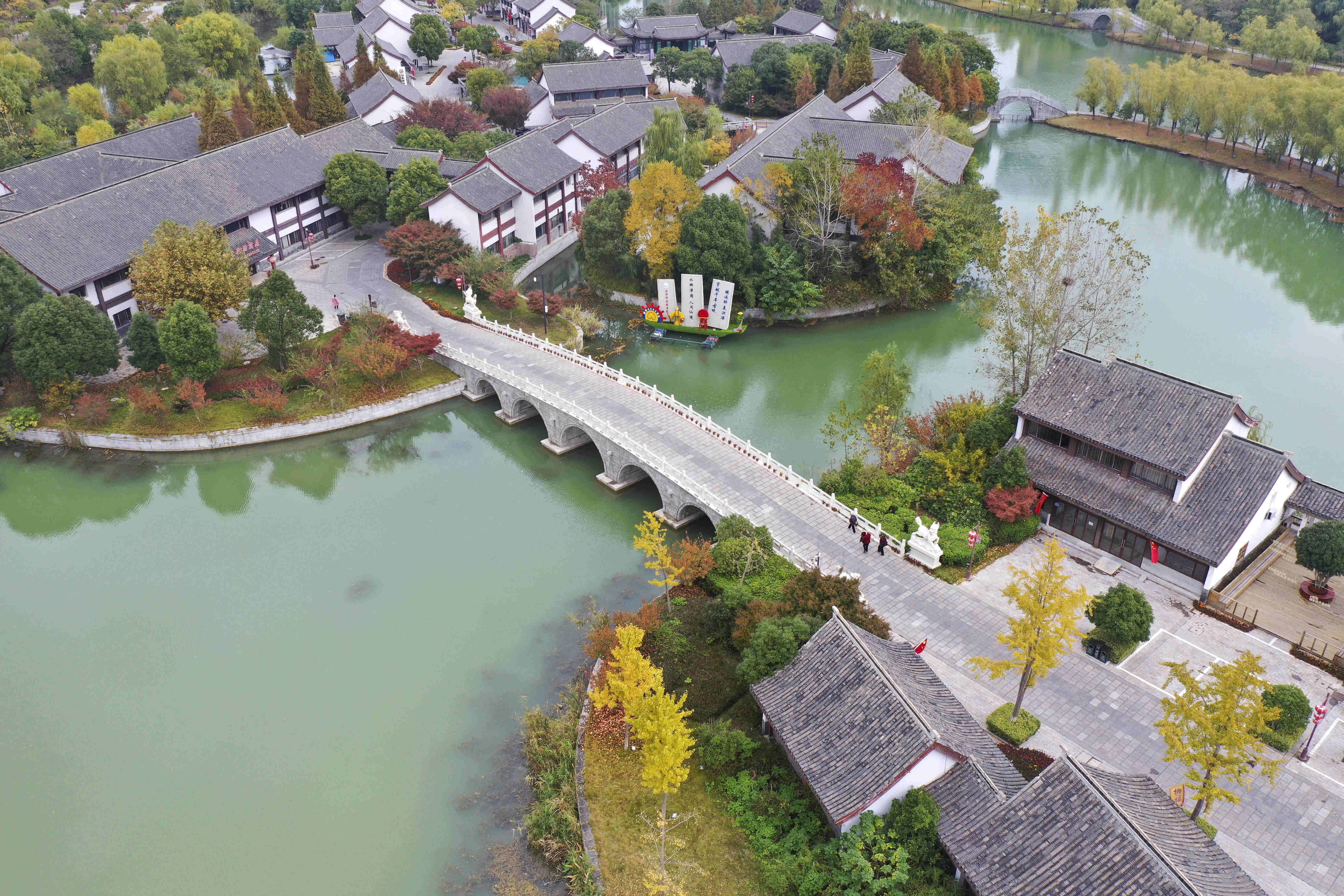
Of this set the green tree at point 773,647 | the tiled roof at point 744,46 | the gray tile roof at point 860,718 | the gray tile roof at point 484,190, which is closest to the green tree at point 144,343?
the gray tile roof at point 484,190

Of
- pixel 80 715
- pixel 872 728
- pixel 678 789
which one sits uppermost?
pixel 872 728

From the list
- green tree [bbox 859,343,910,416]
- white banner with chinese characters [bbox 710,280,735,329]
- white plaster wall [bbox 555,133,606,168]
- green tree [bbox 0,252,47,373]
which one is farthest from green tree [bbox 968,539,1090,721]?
white plaster wall [bbox 555,133,606,168]

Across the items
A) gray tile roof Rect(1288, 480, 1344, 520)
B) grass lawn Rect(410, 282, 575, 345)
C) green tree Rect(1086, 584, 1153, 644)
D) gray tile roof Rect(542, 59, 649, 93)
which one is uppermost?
gray tile roof Rect(542, 59, 649, 93)

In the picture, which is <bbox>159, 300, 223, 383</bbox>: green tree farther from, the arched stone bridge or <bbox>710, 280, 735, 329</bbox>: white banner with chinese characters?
the arched stone bridge

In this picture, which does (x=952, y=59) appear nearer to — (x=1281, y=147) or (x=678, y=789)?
(x=1281, y=147)

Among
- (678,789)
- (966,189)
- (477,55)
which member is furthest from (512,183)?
(477,55)

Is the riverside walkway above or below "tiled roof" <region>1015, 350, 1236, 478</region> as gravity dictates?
below

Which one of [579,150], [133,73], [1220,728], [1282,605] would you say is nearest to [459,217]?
[579,150]
